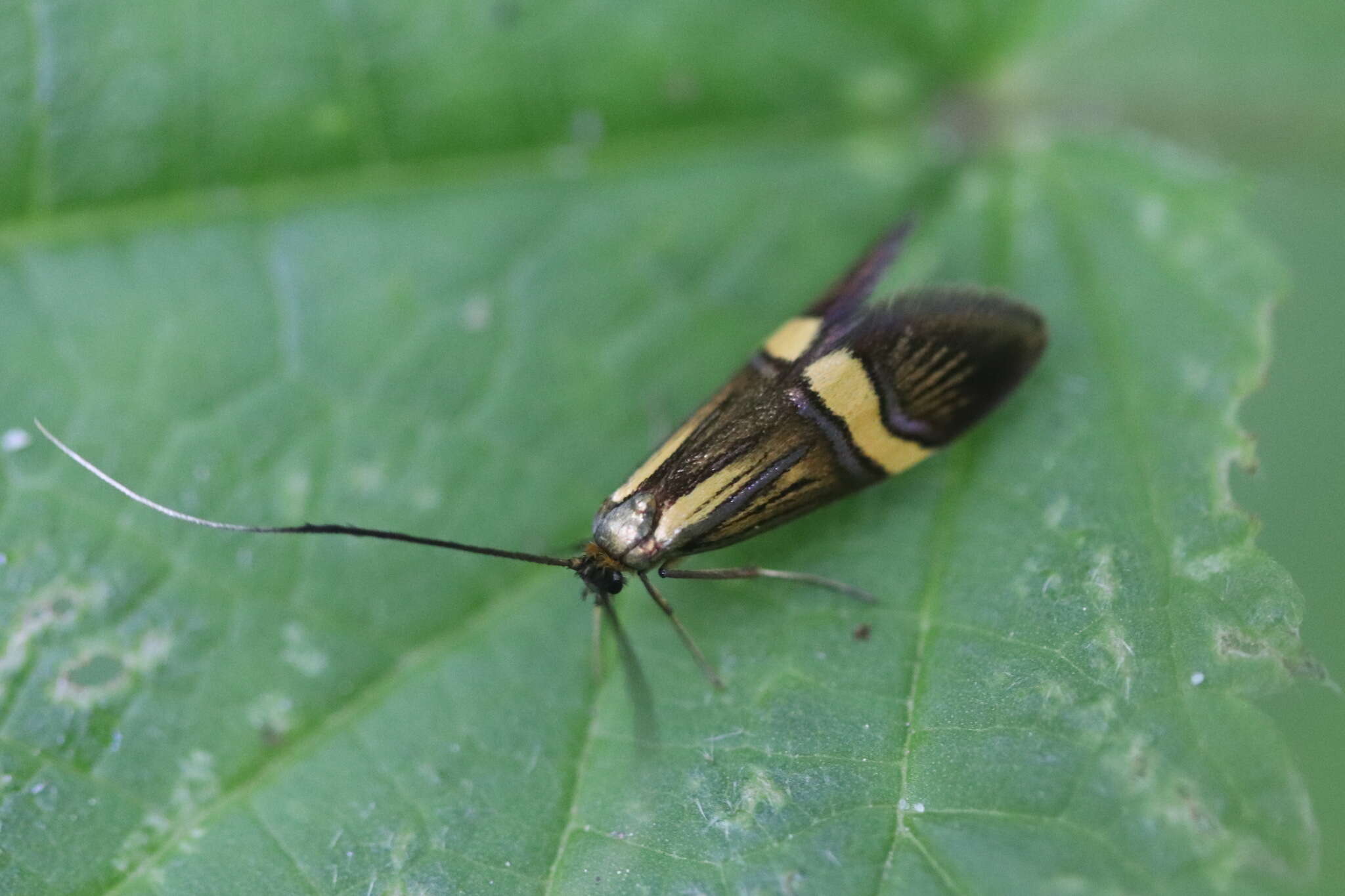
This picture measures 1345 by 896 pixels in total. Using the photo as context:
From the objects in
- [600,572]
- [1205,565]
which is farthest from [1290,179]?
[600,572]

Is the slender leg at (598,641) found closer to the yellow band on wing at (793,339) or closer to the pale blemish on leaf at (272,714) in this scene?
the pale blemish on leaf at (272,714)

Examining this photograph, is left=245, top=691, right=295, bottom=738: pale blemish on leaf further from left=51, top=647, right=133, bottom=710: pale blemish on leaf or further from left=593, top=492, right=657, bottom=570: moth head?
left=593, top=492, right=657, bottom=570: moth head

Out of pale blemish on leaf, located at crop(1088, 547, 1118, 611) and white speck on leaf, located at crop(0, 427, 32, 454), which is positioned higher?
white speck on leaf, located at crop(0, 427, 32, 454)

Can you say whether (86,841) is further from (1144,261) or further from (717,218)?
(1144,261)

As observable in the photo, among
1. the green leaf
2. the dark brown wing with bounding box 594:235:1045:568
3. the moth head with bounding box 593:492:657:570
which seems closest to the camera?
the green leaf

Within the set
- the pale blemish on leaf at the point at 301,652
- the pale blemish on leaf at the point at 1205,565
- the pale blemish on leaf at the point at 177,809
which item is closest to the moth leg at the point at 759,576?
the pale blemish on leaf at the point at 1205,565

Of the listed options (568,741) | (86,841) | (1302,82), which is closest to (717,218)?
(568,741)

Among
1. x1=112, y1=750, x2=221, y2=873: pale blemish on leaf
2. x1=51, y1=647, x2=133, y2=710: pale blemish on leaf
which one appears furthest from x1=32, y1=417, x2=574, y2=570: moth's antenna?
x1=112, y1=750, x2=221, y2=873: pale blemish on leaf
